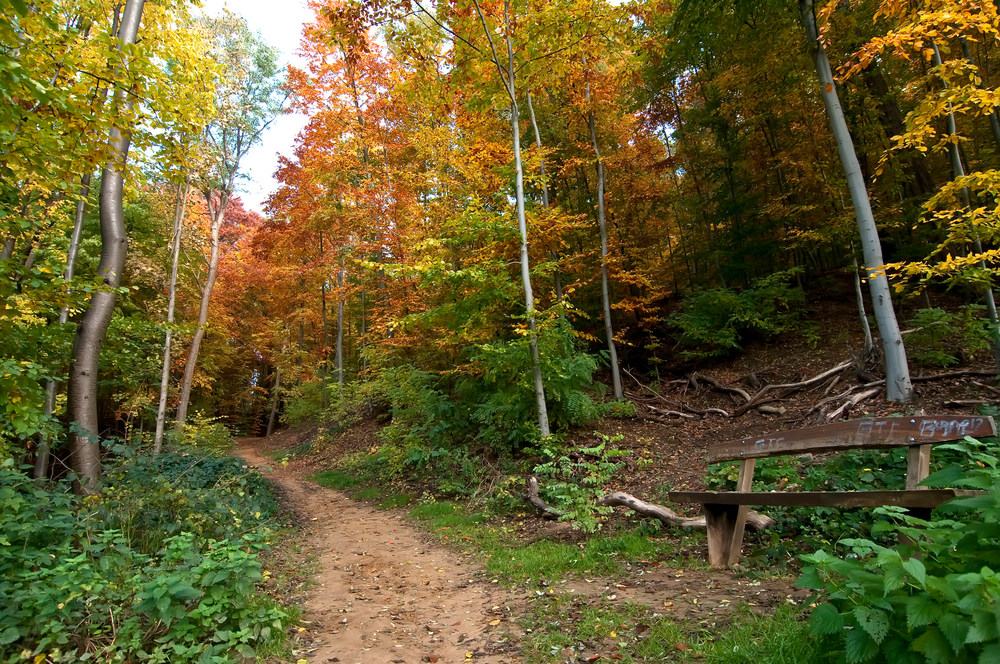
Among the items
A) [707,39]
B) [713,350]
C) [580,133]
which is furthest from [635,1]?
[713,350]

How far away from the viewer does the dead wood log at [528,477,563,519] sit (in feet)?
19.6

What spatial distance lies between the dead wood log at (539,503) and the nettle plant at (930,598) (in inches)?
155

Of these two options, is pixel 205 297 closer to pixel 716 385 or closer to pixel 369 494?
pixel 369 494

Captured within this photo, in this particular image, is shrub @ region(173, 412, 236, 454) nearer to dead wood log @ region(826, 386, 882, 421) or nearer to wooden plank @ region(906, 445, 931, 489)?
wooden plank @ region(906, 445, 931, 489)

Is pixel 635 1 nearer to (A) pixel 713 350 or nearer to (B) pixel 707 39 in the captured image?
(B) pixel 707 39

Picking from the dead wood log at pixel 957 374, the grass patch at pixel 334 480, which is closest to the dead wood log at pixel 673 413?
the dead wood log at pixel 957 374

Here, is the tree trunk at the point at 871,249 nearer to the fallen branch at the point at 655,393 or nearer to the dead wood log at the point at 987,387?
the dead wood log at the point at 987,387

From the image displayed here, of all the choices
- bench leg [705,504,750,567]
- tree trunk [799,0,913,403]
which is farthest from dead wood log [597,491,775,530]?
tree trunk [799,0,913,403]

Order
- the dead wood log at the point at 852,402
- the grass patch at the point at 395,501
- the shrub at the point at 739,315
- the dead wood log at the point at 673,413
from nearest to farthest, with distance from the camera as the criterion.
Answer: the dead wood log at the point at 852,402
the grass patch at the point at 395,501
the dead wood log at the point at 673,413
the shrub at the point at 739,315

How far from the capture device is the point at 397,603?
4.23 m

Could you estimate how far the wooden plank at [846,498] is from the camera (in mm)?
2711

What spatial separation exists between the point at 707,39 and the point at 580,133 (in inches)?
138

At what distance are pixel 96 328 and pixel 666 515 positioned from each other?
7131mm

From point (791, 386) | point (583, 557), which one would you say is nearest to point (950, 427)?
point (583, 557)
